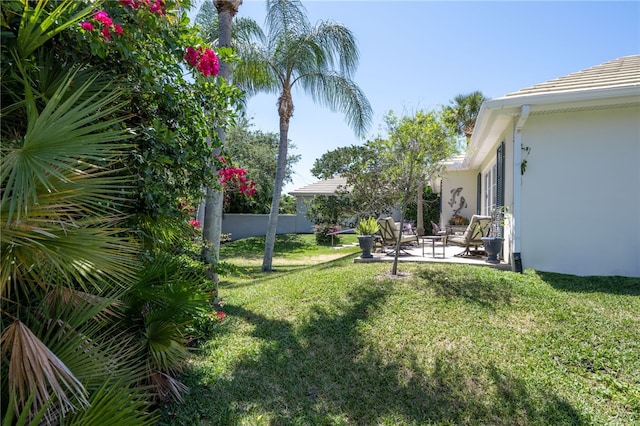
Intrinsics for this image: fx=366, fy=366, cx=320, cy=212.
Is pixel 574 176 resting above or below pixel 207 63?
below

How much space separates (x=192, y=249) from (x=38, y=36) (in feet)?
12.1

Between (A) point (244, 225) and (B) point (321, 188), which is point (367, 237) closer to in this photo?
(A) point (244, 225)

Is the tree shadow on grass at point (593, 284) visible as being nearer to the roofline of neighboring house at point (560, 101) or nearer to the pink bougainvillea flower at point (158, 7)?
the roofline of neighboring house at point (560, 101)

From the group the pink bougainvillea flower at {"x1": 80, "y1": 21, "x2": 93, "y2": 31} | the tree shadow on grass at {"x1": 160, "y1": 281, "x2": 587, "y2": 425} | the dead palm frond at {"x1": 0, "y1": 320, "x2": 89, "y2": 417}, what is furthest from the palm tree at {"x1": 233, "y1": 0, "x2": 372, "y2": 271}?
the dead palm frond at {"x1": 0, "y1": 320, "x2": 89, "y2": 417}

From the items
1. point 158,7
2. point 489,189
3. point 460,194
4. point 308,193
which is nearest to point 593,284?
point 489,189

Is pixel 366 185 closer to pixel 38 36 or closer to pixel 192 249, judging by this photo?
→ pixel 192 249

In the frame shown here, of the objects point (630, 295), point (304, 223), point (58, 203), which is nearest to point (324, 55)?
point (630, 295)

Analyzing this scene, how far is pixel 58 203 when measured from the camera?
2404mm

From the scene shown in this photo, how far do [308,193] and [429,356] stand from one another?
1000 inches

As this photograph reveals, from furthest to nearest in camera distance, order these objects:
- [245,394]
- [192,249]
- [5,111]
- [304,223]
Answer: [304,223]
[192,249]
[245,394]
[5,111]

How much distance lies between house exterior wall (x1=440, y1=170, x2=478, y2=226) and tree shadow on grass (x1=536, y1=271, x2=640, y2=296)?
9872mm

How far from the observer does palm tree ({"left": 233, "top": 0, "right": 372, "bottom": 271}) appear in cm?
1245

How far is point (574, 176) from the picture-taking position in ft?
25.7

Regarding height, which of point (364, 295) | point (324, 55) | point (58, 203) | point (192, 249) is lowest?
point (364, 295)
